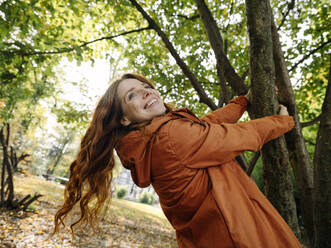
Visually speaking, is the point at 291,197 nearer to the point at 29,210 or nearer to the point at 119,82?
the point at 119,82

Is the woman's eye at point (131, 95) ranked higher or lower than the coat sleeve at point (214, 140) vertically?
higher

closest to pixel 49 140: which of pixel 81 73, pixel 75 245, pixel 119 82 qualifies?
pixel 81 73

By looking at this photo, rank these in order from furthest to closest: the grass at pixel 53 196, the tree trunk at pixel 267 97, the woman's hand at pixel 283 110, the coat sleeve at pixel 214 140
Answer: the grass at pixel 53 196 → the woman's hand at pixel 283 110 → the tree trunk at pixel 267 97 → the coat sleeve at pixel 214 140

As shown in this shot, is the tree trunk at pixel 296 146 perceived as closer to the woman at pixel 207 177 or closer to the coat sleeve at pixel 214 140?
the woman at pixel 207 177

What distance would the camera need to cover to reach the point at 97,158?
77.1 inches

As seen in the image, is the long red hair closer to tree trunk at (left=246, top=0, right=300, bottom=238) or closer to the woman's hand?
tree trunk at (left=246, top=0, right=300, bottom=238)

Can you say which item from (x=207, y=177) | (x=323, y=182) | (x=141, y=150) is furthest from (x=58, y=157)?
(x=323, y=182)

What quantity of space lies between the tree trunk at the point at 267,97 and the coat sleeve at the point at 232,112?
0.91 ft

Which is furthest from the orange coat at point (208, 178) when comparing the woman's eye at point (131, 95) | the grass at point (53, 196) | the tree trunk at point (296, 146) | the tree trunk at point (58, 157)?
the tree trunk at point (58, 157)

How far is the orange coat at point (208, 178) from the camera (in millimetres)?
1202

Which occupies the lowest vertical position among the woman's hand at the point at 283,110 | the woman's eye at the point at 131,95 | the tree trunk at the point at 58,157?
the tree trunk at the point at 58,157

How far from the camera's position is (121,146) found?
156 centimetres

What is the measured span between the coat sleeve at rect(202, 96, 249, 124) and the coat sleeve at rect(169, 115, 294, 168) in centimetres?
51

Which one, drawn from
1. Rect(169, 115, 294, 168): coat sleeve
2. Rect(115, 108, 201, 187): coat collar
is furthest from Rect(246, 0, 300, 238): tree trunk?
Rect(115, 108, 201, 187): coat collar
